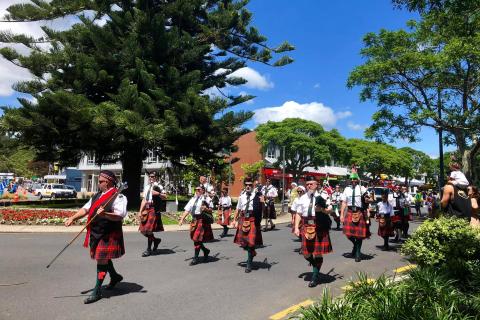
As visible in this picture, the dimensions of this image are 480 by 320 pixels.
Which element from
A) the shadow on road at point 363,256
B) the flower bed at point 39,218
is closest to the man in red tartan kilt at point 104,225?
the shadow on road at point 363,256

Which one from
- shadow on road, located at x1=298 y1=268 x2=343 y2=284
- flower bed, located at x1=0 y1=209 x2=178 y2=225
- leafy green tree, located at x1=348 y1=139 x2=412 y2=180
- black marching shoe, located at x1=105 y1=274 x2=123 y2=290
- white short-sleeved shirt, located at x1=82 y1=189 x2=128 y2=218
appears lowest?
shadow on road, located at x1=298 y1=268 x2=343 y2=284

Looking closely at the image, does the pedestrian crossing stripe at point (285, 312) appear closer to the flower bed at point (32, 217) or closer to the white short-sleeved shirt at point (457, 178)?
the white short-sleeved shirt at point (457, 178)

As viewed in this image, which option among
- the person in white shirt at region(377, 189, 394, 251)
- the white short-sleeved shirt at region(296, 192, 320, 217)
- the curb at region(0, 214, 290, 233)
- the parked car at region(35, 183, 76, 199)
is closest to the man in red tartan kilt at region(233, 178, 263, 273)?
the white short-sleeved shirt at region(296, 192, 320, 217)

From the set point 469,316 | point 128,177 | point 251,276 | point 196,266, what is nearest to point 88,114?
point 128,177

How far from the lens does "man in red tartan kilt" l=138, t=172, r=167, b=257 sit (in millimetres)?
9617

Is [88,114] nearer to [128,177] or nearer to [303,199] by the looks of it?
[128,177]

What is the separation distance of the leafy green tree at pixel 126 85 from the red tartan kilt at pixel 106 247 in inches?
548

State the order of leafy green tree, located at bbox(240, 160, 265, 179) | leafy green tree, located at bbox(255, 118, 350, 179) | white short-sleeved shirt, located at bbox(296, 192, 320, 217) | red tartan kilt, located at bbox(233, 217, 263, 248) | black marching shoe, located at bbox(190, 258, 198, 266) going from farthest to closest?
leafy green tree, located at bbox(240, 160, 265, 179) → leafy green tree, located at bbox(255, 118, 350, 179) → black marching shoe, located at bbox(190, 258, 198, 266) → red tartan kilt, located at bbox(233, 217, 263, 248) → white short-sleeved shirt, located at bbox(296, 192, 320, 217)

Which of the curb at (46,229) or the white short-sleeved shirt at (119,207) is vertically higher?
the white short-sleeved shirt at (119,207)

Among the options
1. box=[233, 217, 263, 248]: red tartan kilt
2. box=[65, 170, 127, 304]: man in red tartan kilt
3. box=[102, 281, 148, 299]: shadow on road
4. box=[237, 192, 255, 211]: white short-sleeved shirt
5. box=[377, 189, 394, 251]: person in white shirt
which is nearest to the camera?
box=[65, 170, 127, 304]: man in red tartan kilt

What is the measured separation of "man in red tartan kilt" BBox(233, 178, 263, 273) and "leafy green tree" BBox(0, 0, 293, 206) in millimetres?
12119

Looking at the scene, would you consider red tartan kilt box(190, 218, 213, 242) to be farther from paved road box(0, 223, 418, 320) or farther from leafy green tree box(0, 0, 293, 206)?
leafy green tree box(0, 0, 293, 206)

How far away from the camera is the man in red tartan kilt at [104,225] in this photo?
19.1ft

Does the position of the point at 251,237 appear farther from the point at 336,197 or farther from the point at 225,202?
the point at 336,197
